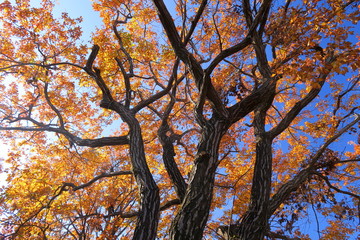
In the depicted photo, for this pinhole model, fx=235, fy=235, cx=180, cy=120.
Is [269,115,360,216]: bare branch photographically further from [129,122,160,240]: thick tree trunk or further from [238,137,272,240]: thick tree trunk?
[129,122,160,240]: thick tree trunk

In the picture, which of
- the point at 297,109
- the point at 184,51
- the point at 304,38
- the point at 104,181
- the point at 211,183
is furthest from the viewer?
the point at 104,181

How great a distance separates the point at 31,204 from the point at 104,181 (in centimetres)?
346

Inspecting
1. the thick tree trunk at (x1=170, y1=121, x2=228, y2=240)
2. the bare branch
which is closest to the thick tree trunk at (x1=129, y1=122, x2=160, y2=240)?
the thick tree trunk at (x1=170, y1=121, x2=228, y2=240)

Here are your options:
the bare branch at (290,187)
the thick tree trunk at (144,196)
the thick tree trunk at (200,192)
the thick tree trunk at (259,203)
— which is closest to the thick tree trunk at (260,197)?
the thick tree trunk at (259,203)

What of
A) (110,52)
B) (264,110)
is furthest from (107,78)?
(264,110)

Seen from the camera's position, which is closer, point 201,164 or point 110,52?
point 201,164

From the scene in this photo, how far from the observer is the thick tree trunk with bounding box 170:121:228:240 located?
3.31 meters

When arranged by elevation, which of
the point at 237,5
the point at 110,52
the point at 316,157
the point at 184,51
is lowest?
the point at 316,157

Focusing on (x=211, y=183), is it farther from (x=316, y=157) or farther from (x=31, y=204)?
(x=31, y=204)

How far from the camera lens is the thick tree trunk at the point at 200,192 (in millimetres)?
3312

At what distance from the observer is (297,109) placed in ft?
17.3

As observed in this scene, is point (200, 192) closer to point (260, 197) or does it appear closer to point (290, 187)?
point (260, 197)

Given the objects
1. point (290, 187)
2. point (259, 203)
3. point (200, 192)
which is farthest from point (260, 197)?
point (200, 192)

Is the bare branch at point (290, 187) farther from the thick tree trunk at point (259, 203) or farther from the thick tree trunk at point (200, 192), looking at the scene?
the thick tree trunk at point (200, 192)
